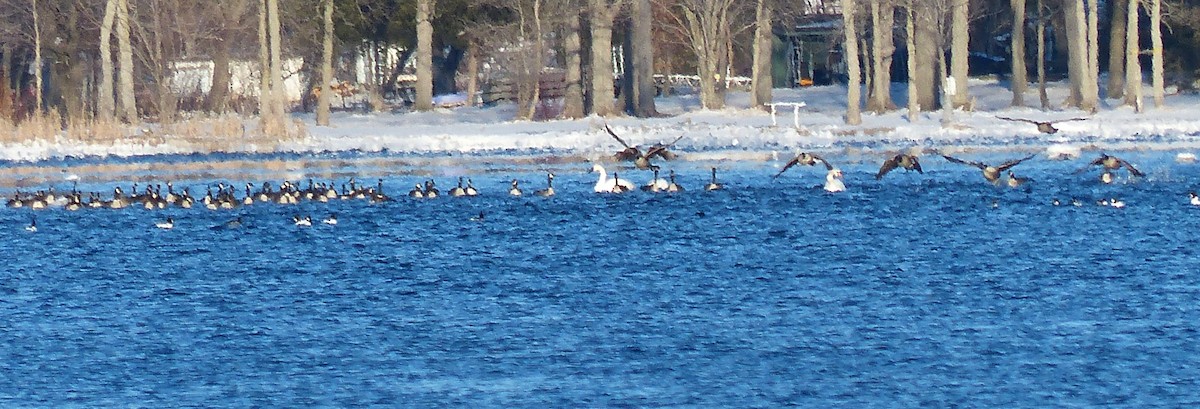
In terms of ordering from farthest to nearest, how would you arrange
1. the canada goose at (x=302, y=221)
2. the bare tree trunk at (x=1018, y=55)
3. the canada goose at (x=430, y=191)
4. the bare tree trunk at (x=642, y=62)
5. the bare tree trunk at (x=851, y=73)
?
1. the bare tree trunk at (x=1018, y=55)
2. the bare tree trunk at (x=642, y=62)
3. the bare tree trunk at (x=851, y=73)
4. the canada goose at (x=430, y=191)
5. the canada goose at (x=302, y=221)

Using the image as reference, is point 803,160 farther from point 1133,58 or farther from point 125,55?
point 125,55

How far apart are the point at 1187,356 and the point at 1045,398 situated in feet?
5.26

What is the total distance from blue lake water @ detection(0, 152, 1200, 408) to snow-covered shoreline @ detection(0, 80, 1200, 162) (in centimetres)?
1054

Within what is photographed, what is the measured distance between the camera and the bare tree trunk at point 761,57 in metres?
48.3

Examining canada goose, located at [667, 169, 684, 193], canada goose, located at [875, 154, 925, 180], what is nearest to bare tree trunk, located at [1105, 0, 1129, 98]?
canada goose, located at [875, 154, 925, 180]

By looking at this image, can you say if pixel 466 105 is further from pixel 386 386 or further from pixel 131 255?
pixel 386 386

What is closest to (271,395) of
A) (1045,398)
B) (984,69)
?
(1045,398)

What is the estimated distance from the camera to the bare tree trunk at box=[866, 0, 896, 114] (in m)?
41.2

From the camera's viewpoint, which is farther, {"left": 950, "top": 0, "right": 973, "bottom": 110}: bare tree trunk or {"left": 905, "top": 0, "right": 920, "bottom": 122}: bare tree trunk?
{"left": 950, "top": 0, "right": 973, "bottom": 110}: bare tree trunk

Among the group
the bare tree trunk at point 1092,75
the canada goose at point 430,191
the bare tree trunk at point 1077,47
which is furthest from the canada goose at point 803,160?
the bare tree trunk at point 1077,47

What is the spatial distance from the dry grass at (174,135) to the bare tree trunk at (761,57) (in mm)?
14703

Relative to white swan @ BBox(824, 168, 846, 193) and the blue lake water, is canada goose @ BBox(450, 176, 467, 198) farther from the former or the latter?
white swan @ BBox(824, 168, 846, 193)

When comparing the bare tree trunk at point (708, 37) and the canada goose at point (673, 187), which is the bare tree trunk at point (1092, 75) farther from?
the canada goose at point (673, 187)

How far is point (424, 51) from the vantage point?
50.9m
